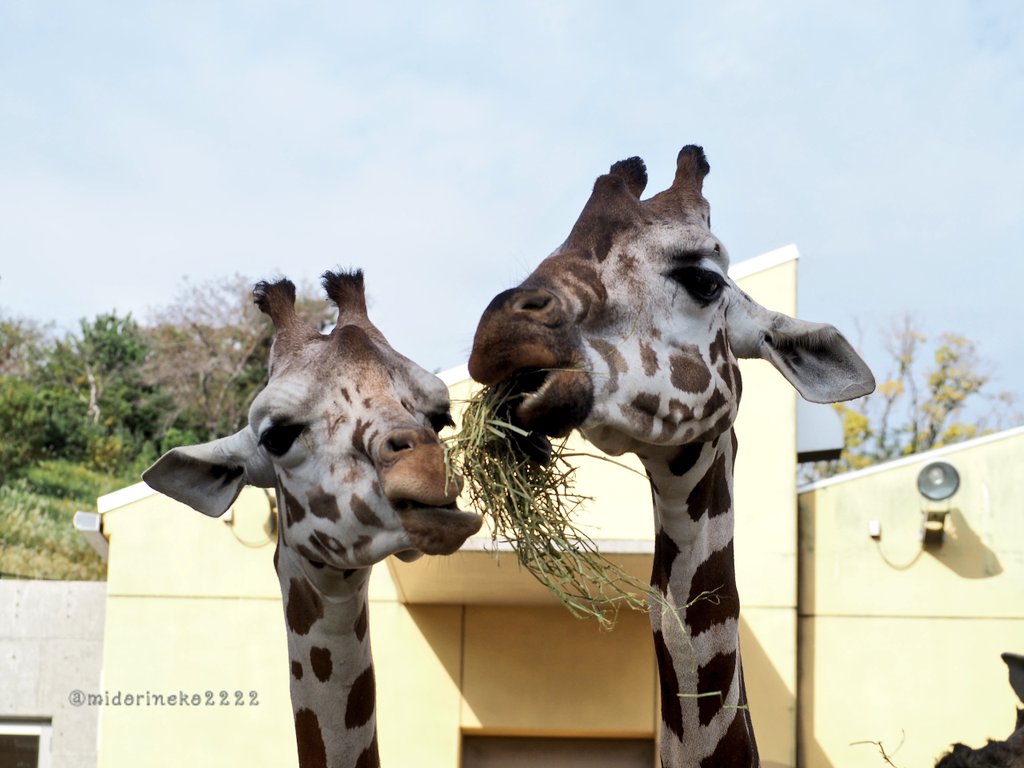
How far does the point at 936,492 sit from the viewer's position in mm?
11961

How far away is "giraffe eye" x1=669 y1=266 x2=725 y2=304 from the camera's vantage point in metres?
4.42

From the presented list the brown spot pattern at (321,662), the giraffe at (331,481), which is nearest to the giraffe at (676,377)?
the giraffe at (331,481)

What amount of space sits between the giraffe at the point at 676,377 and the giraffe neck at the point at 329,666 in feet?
3.77

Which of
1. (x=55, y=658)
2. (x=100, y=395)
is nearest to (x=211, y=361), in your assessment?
(x=100, y=395)

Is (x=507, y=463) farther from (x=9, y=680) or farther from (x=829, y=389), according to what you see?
(x=9, y=680)

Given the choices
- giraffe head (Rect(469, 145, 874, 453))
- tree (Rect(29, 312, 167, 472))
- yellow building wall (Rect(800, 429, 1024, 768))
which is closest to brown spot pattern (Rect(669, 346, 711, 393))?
giraffe head (Rect(469, 145, 874, 453))

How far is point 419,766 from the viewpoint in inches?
467

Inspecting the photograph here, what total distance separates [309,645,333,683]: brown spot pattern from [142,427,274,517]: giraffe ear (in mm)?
692

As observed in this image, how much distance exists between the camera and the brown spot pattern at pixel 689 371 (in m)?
4.23

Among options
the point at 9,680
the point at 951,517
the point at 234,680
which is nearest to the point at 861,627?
the point at 951,517

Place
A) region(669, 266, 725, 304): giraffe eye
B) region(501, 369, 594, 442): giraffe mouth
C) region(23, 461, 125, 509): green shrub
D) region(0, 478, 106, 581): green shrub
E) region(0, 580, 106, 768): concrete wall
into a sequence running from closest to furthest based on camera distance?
region(501, 369, 594, 442): giraffe mouth → region(669, 266, 725, 304): giraffe eye → region(0, 580, 106, 768): concrete wall → region(0, 478, 106, 581): green shrub → region(23, 461, 125, 509): green shrub

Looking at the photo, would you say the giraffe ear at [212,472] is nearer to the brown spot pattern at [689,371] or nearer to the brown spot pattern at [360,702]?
the brown spot pattern at [360,702]

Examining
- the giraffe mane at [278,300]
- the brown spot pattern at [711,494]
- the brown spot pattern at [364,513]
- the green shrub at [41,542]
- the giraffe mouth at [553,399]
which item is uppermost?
the green shrub at [41,542]

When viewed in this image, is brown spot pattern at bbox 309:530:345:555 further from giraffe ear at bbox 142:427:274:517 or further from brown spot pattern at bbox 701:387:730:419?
brown spot pattern at bbox 701:387:730:419
